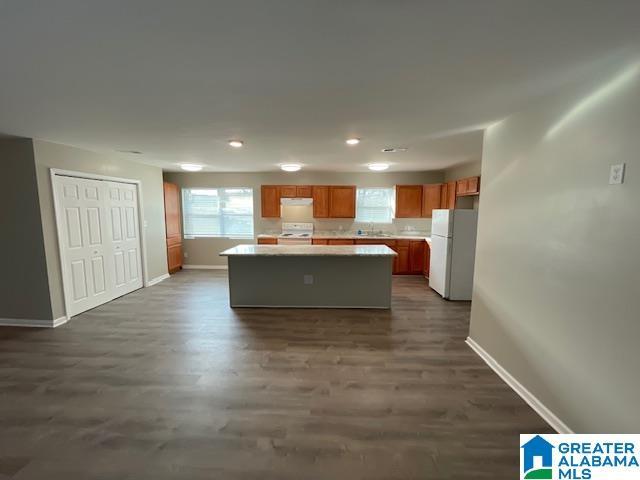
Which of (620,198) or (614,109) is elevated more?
(614,109)

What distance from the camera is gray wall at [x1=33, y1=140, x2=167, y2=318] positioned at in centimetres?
339

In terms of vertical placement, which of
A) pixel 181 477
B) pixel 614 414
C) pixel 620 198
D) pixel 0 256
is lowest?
pixel 181 477

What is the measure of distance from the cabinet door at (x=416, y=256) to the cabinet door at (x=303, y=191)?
2456 millimetres

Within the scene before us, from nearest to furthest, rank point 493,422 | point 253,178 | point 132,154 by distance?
point 493,422, point 132,154, point 253,178

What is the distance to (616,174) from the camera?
5.02 ft

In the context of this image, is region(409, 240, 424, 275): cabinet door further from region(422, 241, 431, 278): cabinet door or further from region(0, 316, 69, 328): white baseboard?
region(0, 316, 69, 328): white baseboard

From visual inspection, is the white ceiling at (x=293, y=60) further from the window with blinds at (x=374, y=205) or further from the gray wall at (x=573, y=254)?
the window with blinds at (x=374, y=205)

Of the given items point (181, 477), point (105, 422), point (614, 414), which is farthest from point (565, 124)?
point (105, 422)

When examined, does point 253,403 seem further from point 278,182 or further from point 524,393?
point 278,182

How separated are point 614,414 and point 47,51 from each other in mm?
3515

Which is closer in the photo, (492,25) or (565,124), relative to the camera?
(492,25)

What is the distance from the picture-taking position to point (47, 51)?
139 cm

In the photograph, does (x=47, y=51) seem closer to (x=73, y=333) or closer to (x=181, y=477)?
(x=181, y=477)

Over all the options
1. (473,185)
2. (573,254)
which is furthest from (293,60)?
(473,185)
